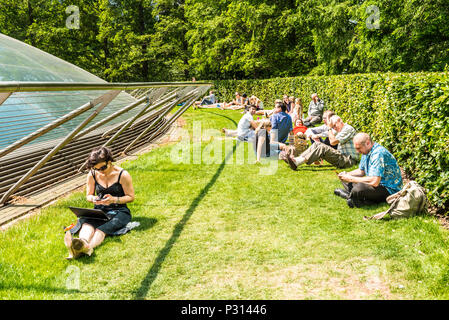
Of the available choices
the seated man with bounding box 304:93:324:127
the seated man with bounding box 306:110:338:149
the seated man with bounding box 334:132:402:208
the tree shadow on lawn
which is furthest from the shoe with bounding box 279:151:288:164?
the tree shadow on lawn

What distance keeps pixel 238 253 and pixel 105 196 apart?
6.84 feet

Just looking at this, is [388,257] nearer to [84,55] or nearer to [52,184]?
[52,184]

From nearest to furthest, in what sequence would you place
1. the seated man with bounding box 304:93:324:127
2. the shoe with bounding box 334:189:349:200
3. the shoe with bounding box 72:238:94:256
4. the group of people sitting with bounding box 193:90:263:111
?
the shoe with bounding box 72:238:94:256 → the shoe with bounding box 334:189:349:200 → the seated man with bounding box 304:93:324:127 → the group of people sitting with bounding box 193:90:263:111

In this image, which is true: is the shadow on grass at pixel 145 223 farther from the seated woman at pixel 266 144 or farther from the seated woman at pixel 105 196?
the seated woman at pixel 266 144

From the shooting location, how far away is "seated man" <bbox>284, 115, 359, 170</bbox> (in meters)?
8.30

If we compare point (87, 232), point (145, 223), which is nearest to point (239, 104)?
point (145, 223)

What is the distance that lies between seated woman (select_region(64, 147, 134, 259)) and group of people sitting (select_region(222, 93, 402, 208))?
134 inches

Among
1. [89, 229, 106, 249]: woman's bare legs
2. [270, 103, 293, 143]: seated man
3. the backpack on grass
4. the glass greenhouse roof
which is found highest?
the glass greenhouse roof

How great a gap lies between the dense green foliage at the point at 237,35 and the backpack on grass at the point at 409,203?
1422 cm

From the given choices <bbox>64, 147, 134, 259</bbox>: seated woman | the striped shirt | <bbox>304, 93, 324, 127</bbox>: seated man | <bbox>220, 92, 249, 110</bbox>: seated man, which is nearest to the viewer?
<bbox>64, 147, 134, 259</bbox>: seated woman

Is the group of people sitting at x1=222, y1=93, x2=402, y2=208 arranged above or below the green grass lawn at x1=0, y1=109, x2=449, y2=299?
above

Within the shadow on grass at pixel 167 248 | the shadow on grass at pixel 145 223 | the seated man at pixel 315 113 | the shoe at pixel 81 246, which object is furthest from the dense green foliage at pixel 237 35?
the shoe at pixel 81 246

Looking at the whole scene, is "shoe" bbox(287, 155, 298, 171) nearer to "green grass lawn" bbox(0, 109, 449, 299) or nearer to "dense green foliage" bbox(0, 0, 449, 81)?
"green grass lawn" bbox(0, 109, 449, 299)

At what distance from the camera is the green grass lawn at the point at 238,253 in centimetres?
366
